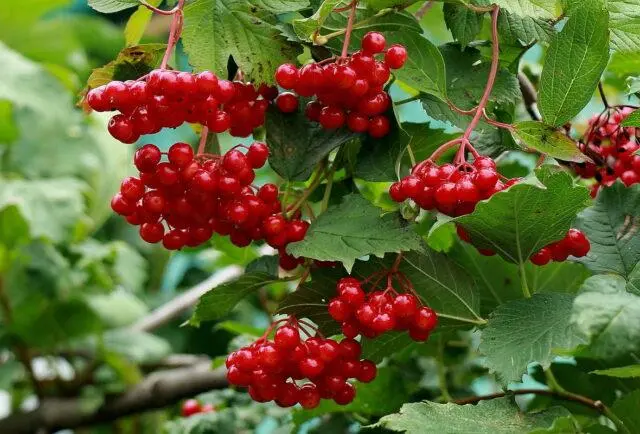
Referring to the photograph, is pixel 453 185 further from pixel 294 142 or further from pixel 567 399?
pixel 567 399

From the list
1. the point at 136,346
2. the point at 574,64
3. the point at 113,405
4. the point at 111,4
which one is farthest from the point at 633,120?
the point at 136,346

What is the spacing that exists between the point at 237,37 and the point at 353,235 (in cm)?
23

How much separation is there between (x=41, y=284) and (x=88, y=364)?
0.23 metres

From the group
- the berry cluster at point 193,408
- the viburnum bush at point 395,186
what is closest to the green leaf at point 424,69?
the viburnum bush at point 395,186

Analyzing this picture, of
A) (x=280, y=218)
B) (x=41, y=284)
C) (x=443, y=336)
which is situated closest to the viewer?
(x=280, y=218)

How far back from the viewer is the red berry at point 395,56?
2.86ft

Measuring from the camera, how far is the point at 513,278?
1.11 m

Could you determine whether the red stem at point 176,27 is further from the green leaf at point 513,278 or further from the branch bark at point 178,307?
the branch bark at point 178,307

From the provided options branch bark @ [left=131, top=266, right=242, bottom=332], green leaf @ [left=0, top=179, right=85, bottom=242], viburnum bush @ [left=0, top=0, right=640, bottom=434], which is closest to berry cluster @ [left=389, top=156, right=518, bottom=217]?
viburnum bush @ [left=0, top=0, right=640, bottom=434]

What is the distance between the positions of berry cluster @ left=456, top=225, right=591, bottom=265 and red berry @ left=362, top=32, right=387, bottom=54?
177mm

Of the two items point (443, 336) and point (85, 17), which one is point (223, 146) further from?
point (85, 17)

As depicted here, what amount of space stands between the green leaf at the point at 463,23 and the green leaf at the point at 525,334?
0.87 ft

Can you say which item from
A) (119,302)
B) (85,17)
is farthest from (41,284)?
(85,17)

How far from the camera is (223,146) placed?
4.00 ft
